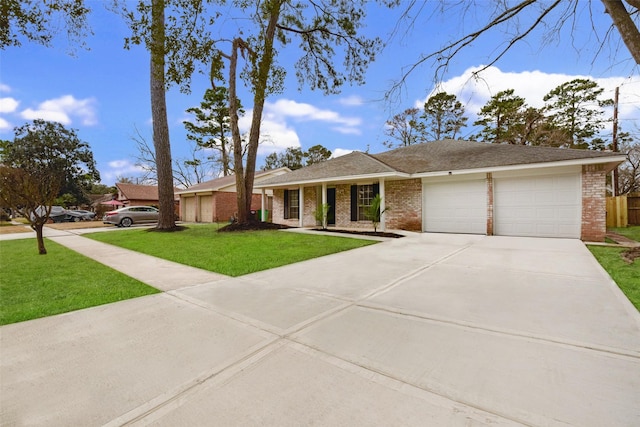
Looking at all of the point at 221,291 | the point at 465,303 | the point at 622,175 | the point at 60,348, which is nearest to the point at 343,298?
the point at 465,303

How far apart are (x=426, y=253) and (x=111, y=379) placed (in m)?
6.70

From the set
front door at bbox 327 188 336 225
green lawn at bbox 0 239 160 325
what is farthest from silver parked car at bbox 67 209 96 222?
front door at bbox 327 188 336 225

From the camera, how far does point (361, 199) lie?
46.3ft

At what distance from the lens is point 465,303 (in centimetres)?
362

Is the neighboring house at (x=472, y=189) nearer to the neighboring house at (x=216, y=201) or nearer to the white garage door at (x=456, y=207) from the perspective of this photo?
the white garage door at (x=456, y=207)

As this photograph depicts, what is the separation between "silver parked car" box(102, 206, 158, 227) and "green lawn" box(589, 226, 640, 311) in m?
23.2

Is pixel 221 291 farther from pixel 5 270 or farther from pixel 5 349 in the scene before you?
pixel 5 270

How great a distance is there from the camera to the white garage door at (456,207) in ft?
36.5

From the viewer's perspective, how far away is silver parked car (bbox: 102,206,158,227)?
19.0 m

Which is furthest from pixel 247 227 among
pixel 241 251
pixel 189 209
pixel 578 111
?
pixel 578 111

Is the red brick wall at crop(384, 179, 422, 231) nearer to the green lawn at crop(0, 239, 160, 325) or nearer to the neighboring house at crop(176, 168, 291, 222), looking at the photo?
the neighboring house at crop(176, 168, 291, 222)

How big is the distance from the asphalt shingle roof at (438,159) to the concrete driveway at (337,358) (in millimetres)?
7057

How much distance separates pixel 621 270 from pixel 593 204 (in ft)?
16.7

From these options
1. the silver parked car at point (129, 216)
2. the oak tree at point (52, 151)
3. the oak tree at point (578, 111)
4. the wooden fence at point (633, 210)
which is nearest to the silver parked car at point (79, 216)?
the oak tree at point (52, 151)
